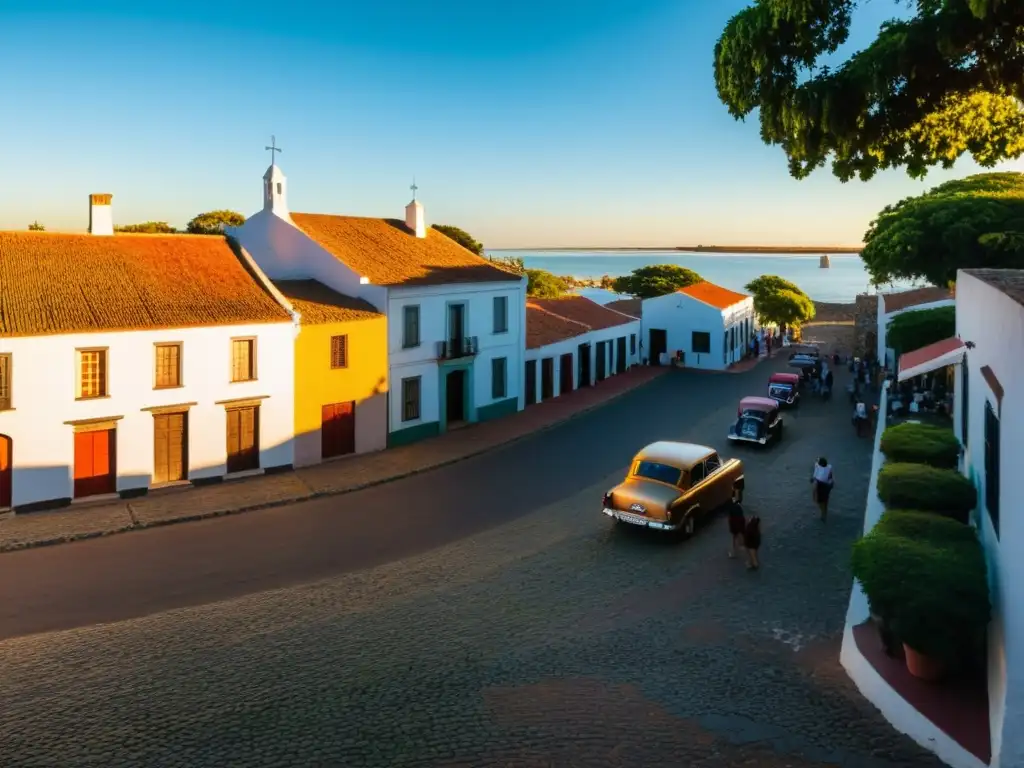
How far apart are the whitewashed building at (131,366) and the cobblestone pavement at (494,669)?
11.6 ft

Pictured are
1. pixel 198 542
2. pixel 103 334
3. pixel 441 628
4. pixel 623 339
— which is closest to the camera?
pixel 441 628

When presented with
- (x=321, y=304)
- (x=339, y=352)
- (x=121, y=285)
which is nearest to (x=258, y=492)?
(x=339, y=352)

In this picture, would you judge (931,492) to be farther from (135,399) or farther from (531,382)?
(531,382)

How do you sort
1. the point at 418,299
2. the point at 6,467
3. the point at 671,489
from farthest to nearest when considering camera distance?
the point at 418,299 → the point at 6,467 → the point at 671,489

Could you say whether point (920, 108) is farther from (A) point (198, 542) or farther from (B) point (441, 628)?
(A) point (198, 542)

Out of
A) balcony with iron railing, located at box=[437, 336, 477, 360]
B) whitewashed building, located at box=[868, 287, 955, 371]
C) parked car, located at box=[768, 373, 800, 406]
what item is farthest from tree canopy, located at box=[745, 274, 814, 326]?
balcony with iron railing, located at box=[437, 336, 477, 360]

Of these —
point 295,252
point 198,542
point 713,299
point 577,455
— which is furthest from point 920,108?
point 713,299

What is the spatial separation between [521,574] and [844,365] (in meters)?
39.2

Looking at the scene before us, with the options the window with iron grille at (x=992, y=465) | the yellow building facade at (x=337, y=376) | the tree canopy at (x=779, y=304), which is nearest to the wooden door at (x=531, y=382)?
the yellow building facade at (x=337, y=376)

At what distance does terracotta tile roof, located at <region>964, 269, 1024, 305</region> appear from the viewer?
9.35 metres

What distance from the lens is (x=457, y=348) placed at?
29.2 m

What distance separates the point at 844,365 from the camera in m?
48.4

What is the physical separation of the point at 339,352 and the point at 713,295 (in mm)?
31140

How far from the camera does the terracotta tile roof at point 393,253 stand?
90.2ft
